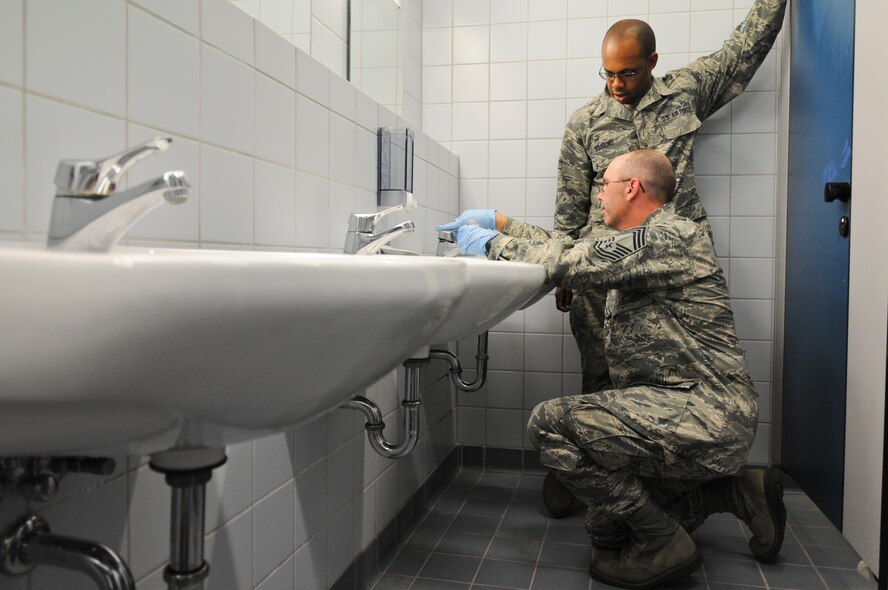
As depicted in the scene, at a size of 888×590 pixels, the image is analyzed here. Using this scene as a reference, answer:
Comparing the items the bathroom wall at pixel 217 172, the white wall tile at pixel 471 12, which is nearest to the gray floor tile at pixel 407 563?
the bathroom wall at pixel 217 172

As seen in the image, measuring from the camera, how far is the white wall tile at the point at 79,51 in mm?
814

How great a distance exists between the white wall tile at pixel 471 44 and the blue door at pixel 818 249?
1.08 m

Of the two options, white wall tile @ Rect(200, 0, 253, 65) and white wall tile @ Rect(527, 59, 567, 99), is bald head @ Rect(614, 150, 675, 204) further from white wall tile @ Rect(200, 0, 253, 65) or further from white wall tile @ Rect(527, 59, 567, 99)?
white wall tile @ Rect(200, 0, 253, 65)

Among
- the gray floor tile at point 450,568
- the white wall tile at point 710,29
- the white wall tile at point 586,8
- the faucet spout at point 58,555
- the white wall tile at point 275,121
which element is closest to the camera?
the faucet spout at point 58,555

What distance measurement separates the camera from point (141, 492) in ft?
3.28

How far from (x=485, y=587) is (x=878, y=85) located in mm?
1526

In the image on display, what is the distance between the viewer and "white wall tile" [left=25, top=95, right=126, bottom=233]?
81 centimetres

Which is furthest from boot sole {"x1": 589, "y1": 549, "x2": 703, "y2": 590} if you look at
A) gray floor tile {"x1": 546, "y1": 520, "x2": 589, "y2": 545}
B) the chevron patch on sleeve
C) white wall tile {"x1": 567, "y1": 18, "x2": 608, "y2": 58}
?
white wall tile {"x1": 567, "y1": 18, "x2": 608, "y2": 58}

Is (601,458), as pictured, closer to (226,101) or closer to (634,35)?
(226,101)

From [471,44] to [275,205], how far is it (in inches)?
71.0

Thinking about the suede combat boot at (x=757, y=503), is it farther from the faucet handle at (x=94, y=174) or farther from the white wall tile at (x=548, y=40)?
the faucet handle at (x=94, y=174)

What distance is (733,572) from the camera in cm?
196

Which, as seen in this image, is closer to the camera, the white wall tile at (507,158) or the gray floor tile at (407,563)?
the gray floor tile at (407,563)

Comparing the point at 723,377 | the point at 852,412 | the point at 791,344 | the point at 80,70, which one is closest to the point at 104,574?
the point at 80,70
